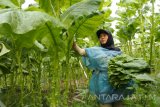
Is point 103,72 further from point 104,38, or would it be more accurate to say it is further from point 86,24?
point 86,24

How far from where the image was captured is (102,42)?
3.46m

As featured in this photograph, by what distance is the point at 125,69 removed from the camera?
273 cm

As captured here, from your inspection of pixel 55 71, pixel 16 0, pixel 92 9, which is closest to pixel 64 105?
pixel 55 71

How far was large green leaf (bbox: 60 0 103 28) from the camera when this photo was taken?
264 cm

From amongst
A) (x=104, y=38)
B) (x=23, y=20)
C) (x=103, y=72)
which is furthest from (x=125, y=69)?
(x=23, y=20)

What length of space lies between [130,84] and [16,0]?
1488mm

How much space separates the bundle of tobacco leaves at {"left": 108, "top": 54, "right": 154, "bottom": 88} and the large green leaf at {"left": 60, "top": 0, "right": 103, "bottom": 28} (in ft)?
1.78

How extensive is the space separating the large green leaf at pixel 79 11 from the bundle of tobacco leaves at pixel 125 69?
0.54 m

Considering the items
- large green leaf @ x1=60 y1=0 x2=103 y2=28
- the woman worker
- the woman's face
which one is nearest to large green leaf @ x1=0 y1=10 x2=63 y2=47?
large green leaf @ x1=60 y1=0 x2=103 y2=28

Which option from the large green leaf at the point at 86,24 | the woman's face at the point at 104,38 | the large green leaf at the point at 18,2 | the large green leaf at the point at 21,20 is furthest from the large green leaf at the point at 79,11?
the woman's face at the point at 104,38

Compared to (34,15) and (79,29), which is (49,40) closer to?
(79,29)

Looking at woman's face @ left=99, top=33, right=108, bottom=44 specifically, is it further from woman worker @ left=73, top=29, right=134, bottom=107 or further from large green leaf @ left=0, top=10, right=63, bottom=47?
large green leaf @ left=0, top=10, right=63, bottom=47

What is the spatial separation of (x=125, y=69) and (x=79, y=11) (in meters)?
0.68

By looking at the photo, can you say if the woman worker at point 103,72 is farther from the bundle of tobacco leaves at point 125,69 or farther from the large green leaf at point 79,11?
the large green leaf at point 79,11
